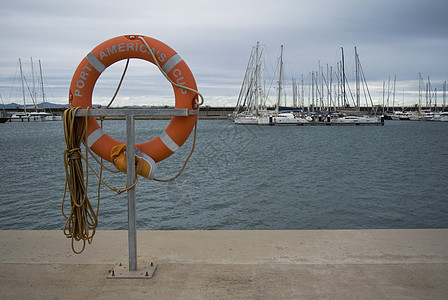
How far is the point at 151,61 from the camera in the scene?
3.25 meters

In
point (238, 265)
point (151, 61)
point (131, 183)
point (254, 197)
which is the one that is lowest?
point (254, 197)

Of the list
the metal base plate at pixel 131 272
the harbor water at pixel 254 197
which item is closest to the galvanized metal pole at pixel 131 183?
the metal base plate at pixel 131 272

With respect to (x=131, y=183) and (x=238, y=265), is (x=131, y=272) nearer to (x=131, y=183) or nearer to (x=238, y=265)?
(x=131, y=183)

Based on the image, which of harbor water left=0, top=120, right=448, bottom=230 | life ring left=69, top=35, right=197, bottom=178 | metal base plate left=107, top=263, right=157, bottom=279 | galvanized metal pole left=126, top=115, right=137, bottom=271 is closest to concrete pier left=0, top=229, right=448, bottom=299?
metal base plate left=107, top=263, right=157, bottom=279

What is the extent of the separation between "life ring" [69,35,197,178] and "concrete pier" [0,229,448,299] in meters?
0.78

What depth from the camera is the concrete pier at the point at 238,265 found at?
2619 mm

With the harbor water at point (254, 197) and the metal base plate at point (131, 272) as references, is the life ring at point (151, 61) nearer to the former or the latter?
the metal base plate at point (131, 272)

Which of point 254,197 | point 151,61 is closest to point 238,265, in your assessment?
point 151,61

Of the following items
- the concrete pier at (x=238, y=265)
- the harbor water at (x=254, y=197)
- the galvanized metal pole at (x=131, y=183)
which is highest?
the galvanized metal pole at (x=131, y=183)

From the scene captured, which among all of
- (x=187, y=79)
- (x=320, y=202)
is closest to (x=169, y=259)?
(x=187, y=79)

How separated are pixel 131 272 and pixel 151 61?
5.32ft

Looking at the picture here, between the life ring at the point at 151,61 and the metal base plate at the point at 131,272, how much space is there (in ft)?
2.27

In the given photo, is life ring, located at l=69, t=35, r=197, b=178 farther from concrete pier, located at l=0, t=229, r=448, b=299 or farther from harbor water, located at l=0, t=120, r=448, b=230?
harbor water, located at l=0, t=120, r=448, b=230

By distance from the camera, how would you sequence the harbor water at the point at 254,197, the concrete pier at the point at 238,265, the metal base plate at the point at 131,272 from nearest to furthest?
1. the concrete pier at the point at 238,265
2. the metal base plate at the point at 131,272
3. the harbor water at the point at 254,197
